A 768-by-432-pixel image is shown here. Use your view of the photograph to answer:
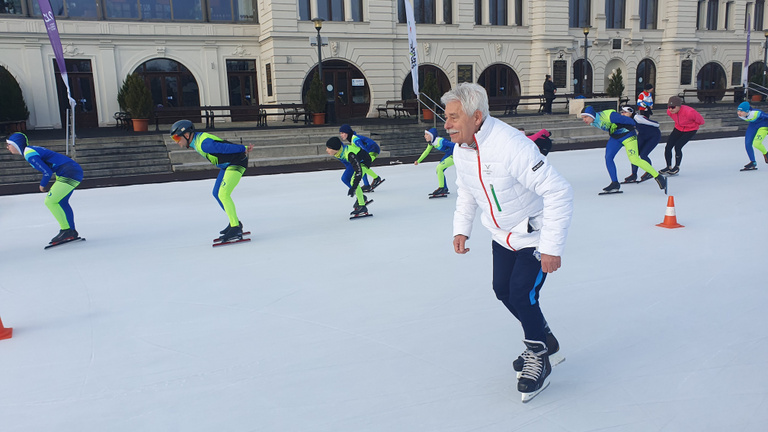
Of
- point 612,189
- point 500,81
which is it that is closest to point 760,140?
point 612,189

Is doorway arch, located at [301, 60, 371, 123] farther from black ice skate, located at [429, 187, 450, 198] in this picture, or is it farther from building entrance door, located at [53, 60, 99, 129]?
black ice skate, located at [429, 187, 450, 198]

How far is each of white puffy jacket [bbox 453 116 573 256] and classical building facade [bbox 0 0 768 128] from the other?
1930cm

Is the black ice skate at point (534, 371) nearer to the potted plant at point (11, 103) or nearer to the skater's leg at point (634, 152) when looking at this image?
the skater's leg at point (634, 152)

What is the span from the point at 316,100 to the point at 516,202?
18.6m

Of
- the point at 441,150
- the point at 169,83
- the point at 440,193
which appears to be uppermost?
the point at 169,83

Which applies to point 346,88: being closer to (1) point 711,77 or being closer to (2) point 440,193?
(2) point 440,193

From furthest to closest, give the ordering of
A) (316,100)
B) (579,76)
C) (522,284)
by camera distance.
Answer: (579,76)
(316,100)
(522,284)

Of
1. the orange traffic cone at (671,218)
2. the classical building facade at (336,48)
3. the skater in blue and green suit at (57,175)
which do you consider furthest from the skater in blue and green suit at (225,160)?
the classical building facade at (336,48)

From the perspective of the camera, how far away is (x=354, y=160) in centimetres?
803

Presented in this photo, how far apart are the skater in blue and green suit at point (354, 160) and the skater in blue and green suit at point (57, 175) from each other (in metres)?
3.45

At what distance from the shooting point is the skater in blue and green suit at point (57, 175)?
273 inches

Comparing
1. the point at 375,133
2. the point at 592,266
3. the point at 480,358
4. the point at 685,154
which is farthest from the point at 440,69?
the point at 480,358

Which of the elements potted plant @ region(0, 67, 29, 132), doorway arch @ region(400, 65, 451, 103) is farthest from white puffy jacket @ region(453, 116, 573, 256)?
doorway arch @ region(400, 65, 451, 103)

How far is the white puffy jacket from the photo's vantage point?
2.70 metres
